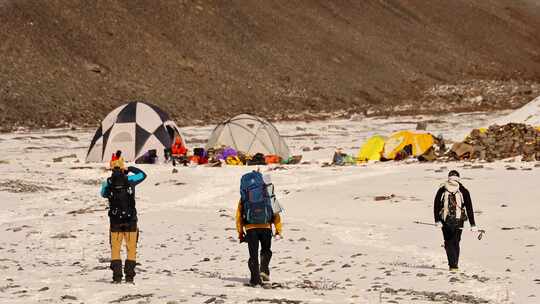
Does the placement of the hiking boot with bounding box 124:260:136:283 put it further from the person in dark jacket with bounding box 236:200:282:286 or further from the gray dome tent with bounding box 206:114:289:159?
the gray dome tent with bounding box 206:114:289:159

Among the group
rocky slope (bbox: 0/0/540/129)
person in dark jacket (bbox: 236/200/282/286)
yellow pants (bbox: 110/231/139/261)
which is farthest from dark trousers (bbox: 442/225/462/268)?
rocky slope (bbox: 0/0/540/129)

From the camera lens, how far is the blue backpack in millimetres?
12125

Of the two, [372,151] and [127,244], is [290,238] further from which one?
[372,151]

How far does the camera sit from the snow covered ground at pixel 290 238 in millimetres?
11883

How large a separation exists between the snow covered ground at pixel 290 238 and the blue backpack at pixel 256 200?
2.89 feet

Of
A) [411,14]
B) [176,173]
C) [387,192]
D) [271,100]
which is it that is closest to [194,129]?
[271,100]

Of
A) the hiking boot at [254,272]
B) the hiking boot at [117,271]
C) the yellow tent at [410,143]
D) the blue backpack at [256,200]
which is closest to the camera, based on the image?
the blue backpack at [256,200]

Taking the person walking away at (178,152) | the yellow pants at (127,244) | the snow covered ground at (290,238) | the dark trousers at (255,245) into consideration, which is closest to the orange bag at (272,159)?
the snow covered ground at (290,238)

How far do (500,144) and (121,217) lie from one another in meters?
21.1

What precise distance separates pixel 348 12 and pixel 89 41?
4401 cm

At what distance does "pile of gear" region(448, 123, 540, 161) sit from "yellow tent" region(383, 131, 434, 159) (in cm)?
166

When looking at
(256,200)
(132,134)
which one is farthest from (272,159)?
(256,200)

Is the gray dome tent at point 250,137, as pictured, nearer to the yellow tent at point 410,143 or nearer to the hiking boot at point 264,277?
the yellow tent at point 410,143

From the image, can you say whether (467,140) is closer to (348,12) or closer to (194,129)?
(194,129)
